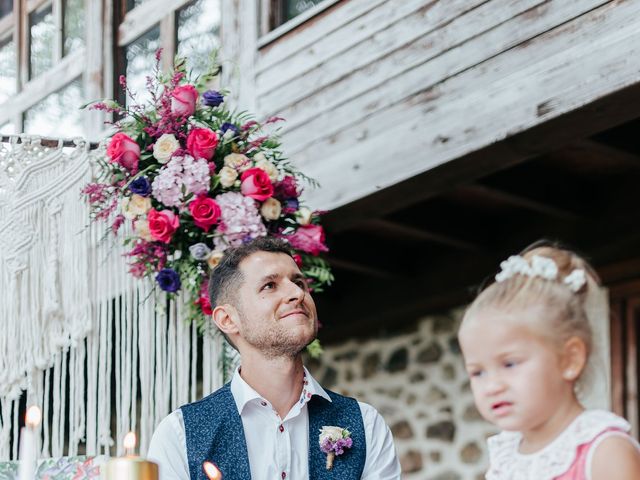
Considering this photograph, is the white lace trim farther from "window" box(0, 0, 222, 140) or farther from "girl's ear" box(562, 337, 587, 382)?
"window" box(0, 0, 222, 140)

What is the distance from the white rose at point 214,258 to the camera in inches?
130

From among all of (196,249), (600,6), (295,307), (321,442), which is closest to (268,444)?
(321,442)

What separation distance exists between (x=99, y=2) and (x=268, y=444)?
362cm

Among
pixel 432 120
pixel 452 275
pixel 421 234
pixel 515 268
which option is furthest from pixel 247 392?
pixel 452 275

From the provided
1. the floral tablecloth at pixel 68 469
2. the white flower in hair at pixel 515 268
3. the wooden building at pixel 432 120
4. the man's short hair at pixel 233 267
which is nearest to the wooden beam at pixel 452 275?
the wooden building at pixel 432 120

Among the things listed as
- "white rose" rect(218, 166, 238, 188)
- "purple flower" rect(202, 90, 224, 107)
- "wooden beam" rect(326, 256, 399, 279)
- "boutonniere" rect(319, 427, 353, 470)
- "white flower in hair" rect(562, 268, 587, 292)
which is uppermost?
"purple flower" rect(202, 90, 224, 107)

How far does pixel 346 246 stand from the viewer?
5293 mm

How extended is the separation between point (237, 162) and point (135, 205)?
0.32 meters

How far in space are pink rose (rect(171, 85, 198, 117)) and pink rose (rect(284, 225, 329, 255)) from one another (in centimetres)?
47

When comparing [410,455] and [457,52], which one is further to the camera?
[410,455]

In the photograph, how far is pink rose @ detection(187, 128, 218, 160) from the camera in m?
3.30

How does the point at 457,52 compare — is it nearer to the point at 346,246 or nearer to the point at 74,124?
the point at 346,246

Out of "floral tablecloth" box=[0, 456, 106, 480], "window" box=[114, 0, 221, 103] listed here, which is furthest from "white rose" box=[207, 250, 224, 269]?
"window" box=[114, 0, 221, 103]

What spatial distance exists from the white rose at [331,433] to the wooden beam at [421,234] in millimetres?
1983
